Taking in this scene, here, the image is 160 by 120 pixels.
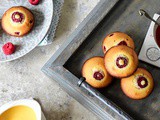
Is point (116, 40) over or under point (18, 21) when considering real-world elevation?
over

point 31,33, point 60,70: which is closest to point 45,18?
point 31,33

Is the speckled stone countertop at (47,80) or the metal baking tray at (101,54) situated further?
the speckled stone countertop at (47,80)

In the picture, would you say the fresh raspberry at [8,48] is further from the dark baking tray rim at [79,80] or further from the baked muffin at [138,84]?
the baked muffin at [138,84]

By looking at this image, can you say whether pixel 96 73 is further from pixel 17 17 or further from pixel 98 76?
pixel 17 17

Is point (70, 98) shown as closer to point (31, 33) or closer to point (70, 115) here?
A: point (70, 115)

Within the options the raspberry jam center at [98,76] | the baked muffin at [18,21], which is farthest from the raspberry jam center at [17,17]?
the raspberry jam center at [98,76]

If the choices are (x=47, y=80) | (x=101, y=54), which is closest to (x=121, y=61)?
(x=101, y=54)

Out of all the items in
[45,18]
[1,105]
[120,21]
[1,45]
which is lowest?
[1,105]
